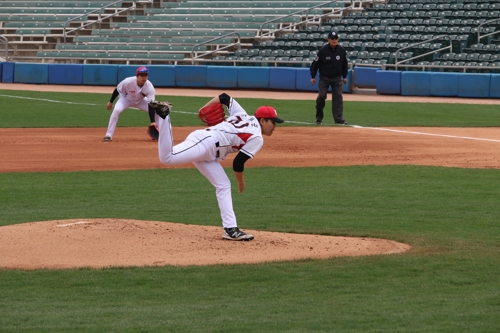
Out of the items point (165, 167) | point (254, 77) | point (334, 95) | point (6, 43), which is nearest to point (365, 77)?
point (254, 77)

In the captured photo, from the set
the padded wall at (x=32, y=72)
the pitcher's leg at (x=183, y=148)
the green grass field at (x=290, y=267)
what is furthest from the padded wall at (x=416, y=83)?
the pitcher's leg at (x=183, y=148)

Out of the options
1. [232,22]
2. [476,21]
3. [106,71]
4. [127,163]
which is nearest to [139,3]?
[232,22]

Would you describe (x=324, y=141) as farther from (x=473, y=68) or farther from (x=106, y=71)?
(x=106, y=71)

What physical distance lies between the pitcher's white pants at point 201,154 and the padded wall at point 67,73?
24.9m

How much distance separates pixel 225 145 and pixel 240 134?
8.0 inches

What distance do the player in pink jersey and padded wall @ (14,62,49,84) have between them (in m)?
25.5

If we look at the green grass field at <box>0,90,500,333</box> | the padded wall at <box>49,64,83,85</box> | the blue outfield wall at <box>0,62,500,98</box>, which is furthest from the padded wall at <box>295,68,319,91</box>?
the green grass field at <box>0,90,500,333</box>

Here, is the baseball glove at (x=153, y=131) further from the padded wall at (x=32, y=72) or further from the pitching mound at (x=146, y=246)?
the padded wall at (x=32, y=72)

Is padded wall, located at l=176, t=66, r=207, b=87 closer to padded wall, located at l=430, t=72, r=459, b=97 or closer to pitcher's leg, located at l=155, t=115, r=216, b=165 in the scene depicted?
padded wall, located at l=430, t=72, r=459, b=97

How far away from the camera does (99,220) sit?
28.6ft

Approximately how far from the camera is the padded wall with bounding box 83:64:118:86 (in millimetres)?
31625

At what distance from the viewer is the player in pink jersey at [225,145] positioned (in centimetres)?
779

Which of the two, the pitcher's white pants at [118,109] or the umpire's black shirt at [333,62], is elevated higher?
the umpire's black shirt at [333,62]

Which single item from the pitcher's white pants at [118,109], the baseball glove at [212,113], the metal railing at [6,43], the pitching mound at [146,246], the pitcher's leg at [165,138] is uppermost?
the metal railing at [6,43]
